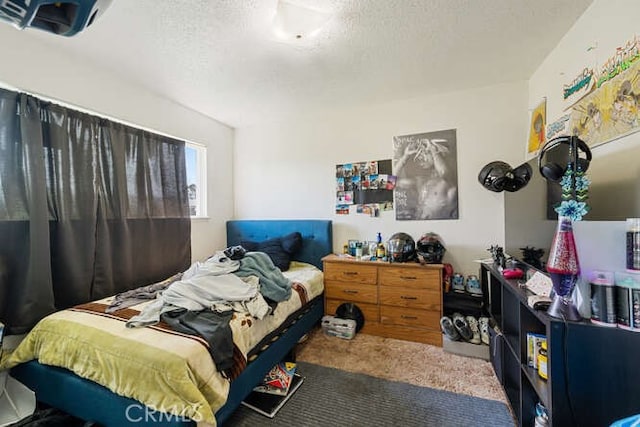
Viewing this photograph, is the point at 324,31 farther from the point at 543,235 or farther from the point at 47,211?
the point at 47,211

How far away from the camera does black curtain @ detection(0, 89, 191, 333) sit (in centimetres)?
164

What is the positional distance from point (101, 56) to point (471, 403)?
3664 mm

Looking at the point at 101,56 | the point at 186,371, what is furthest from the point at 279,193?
the point at 186,371

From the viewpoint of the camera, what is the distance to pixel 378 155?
2.93 m

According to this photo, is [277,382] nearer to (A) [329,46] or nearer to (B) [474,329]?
(B) [474,329]

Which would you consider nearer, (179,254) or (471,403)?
(471,403)

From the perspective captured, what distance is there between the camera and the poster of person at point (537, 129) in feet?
6.84

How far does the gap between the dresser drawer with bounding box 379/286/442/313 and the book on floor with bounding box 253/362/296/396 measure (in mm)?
1130

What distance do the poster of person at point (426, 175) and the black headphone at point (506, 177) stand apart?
1.71 feet

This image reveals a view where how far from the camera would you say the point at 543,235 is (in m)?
1.44

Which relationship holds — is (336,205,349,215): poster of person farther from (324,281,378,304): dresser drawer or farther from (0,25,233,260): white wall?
(0,25,233,260): white wall

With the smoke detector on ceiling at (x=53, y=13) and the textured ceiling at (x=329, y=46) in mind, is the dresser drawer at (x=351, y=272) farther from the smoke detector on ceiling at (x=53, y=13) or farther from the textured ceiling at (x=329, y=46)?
the smoke detector on ceiling at (x=53, y=13)

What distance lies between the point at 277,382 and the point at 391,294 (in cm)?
128

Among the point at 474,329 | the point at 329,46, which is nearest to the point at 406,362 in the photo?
the point at 474,329
